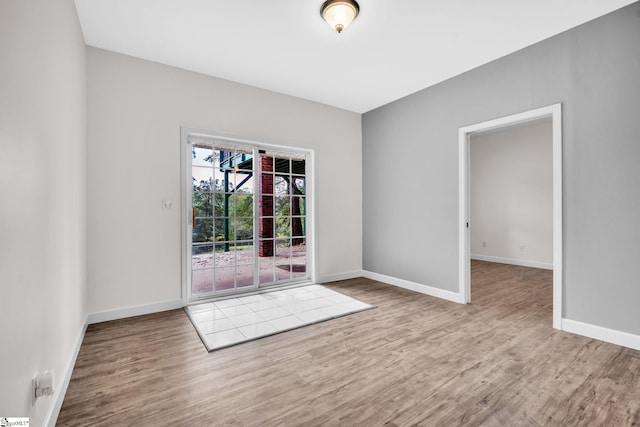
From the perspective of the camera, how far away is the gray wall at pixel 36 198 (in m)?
1.10

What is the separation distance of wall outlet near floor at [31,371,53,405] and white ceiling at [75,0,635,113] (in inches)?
106

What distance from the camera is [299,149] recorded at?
4.44 meters

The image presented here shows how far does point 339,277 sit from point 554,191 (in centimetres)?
306

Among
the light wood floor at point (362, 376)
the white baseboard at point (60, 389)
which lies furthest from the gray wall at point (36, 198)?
the light wood floor at point (362, 376)

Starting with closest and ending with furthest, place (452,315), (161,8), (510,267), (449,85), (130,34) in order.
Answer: (161,8) < (130,34) < (452,315) < (449,85) < (510,267)

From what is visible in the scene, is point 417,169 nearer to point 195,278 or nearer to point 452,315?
point 452,315

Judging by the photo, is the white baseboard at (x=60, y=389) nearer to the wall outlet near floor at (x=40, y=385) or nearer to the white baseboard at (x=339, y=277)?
the wall outlet near floor at (x=40, y=385)

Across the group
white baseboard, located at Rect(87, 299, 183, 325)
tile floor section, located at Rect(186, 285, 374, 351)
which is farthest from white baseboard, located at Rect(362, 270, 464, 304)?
white baseboard, located at Rect(87, 299, 183, 325)

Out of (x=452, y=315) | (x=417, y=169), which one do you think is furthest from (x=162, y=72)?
(x=452, y=315)

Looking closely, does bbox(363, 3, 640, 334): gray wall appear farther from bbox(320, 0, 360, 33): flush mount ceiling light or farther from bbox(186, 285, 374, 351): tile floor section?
bbox(320, 0, 360, 33): flush mount ceiling light

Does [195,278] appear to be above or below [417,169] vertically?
Answer: below

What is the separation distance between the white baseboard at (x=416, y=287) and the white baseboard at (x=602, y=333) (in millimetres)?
1065

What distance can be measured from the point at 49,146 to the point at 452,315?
3726 millimetres

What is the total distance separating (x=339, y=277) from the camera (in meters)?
4.82
